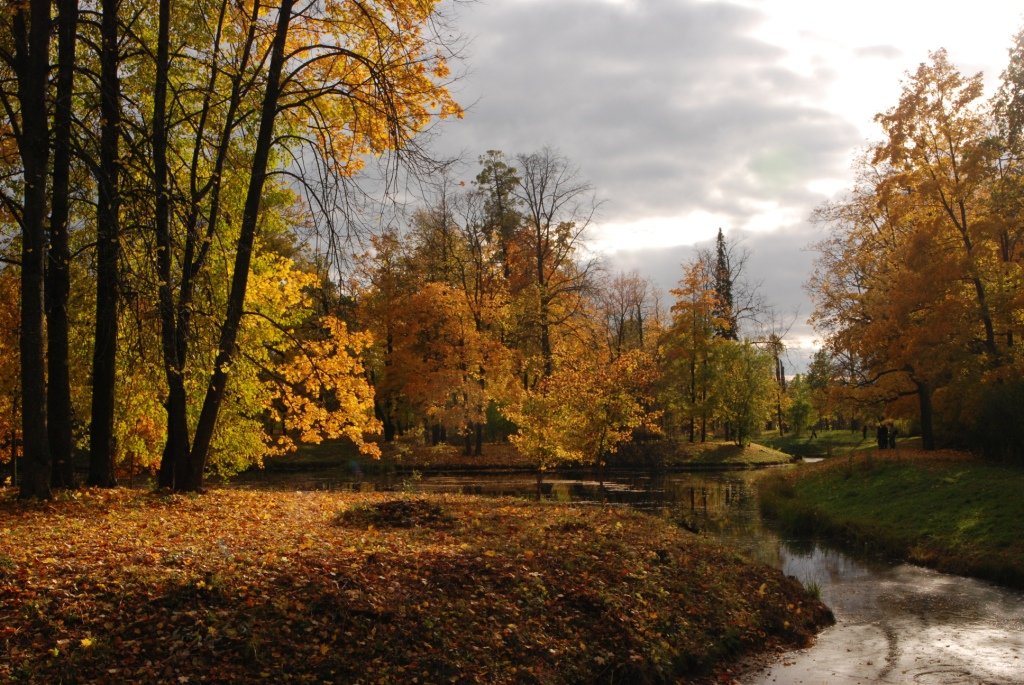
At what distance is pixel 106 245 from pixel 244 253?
2.30 m

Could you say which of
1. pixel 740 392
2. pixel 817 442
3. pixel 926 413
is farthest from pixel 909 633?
pixel 817 442

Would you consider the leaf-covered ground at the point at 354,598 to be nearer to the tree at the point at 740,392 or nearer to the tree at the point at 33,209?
the tree at the point at 33,209

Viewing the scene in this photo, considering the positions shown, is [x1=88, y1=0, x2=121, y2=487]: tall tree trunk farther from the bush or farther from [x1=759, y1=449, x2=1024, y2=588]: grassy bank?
the bush

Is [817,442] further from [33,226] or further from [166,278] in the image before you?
[33,226]

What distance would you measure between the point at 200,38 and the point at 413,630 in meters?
11.3

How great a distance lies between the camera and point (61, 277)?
11344 millimetres

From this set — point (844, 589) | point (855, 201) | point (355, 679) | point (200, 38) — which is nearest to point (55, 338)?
point (200, 38)

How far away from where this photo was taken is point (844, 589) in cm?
1318

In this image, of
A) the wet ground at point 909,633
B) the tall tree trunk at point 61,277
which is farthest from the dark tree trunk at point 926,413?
the tall tree trunk at point 61,277

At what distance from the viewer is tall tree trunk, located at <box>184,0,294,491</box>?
12.2 metres

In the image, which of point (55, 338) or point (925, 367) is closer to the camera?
point (55, 338)

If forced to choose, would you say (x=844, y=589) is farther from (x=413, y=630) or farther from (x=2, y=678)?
(x=2, y=678)

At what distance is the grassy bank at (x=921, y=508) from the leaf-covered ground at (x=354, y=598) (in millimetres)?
5162

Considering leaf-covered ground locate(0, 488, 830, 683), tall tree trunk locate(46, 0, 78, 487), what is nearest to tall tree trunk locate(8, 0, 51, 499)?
tall tree trunk locate(46, 0, 78, 487)
